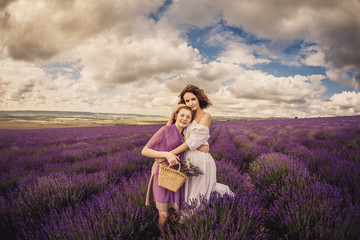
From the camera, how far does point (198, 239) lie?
129 cm

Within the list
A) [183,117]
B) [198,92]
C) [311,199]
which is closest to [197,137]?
[183,117]

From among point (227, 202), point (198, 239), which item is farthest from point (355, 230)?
point (198, 239)

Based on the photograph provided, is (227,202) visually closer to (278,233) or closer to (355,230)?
(278,233)

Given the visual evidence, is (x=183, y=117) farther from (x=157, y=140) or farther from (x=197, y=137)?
(x=157, y=140)

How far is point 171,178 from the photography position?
4.83 ft

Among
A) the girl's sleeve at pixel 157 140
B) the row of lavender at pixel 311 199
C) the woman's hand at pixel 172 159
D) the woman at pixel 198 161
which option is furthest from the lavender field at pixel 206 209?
the girl's sleeve at pixel 157 140

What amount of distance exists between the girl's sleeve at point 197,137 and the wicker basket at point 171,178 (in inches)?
11.0

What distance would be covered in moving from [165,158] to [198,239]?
694 millimetres

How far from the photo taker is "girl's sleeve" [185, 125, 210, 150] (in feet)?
5.27

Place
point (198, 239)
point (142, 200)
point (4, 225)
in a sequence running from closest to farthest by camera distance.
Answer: point (198, 239), point (4, 225), point (142, 200)

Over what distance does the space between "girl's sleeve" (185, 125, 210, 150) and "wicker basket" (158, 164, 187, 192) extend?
28 centimetres

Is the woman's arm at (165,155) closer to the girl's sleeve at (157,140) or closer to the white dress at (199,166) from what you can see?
the girl's sleeve at (157,140)

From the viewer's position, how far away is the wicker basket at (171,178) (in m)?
1.44

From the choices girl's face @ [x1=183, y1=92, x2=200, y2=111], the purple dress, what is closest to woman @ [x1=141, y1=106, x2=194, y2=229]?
the purple dress
